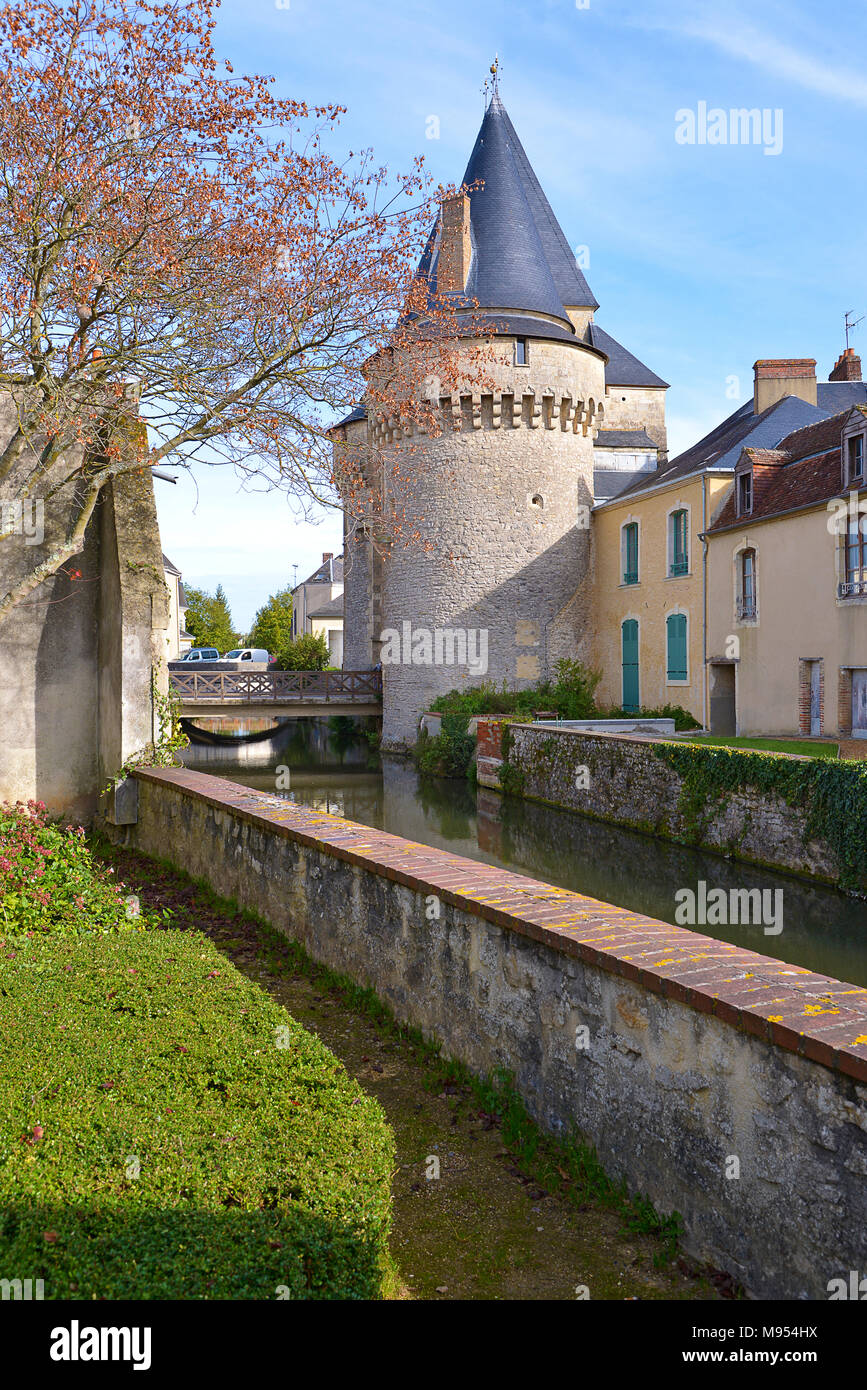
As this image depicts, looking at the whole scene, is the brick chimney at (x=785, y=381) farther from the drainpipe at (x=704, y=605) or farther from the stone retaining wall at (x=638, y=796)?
the stone retaining wall at (x=638, y=796)

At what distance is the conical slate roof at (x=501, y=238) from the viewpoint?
27.2 meters

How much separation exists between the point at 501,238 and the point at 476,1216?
28.6m

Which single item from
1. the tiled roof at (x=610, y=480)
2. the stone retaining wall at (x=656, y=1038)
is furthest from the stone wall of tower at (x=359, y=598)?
the stone retaining wall at (x=656, y=1038)

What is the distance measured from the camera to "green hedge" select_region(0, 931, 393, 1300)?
2.55 meters

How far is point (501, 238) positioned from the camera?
90.9 feet

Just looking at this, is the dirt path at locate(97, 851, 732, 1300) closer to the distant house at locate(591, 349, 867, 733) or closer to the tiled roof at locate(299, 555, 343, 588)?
the distant house at locate(591, 349, 867, 733)

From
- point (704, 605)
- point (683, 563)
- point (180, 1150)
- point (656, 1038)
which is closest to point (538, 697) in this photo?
point (683, 563)

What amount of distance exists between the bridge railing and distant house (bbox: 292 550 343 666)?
23.3 metres

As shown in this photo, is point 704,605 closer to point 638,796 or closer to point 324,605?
point 638,796

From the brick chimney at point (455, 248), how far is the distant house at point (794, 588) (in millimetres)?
10951

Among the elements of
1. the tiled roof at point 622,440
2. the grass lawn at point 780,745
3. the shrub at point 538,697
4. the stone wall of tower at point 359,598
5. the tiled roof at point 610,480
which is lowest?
the grass lawn at point 780,745

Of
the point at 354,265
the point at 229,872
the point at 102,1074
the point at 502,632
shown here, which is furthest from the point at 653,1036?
the point at 502,632
